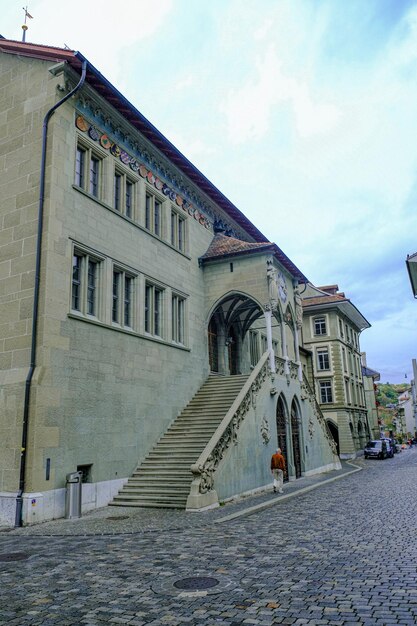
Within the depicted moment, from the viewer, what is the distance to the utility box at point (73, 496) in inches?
511

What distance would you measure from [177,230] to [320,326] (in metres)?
31.9

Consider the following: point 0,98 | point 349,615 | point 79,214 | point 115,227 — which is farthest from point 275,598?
point 0,98

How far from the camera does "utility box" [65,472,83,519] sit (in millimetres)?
12977

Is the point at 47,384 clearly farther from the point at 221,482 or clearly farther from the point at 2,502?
the point at 221,482

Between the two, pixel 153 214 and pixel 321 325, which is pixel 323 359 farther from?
pixel 153 214

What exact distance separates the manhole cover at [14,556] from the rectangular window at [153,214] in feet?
42.8

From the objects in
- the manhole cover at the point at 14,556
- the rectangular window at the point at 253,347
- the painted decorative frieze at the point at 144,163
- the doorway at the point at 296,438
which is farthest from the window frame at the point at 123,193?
the rectangular window at the point at 253,347

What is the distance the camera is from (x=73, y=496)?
13.1 meters

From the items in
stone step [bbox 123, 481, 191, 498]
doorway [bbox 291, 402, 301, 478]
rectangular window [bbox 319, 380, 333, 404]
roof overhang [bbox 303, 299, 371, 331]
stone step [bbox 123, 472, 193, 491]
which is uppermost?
roof overhang [bbox 303, 299, 371, 331]

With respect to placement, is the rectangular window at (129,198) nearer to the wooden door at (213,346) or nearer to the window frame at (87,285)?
the window frame at (87,285)

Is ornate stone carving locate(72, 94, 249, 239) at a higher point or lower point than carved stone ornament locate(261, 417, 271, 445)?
higher

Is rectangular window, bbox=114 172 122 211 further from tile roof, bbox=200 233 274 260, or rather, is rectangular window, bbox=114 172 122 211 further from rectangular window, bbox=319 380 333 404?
rectangular window, bbox=319 380 333 404

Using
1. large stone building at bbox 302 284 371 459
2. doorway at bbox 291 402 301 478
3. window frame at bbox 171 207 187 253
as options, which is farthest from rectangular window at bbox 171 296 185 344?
large stone building at bbox 302 284 371 459

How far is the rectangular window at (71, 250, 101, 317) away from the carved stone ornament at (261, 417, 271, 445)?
7771 millimetres
